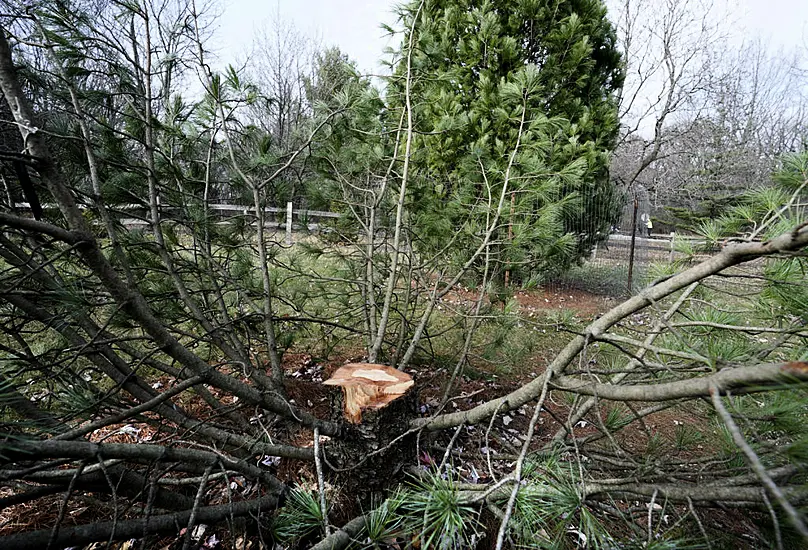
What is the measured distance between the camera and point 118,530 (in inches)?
39.0

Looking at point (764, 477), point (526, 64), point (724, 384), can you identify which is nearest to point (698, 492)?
point (724, 384)

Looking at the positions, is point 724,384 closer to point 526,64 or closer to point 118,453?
point 118,453

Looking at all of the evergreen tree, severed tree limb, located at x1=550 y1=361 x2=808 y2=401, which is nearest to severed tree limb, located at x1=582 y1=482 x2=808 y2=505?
severed tree limb, located at x1=550 y1=361 x2=808 y2=401

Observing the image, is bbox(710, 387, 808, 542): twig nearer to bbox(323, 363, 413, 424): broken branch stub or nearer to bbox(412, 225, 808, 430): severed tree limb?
bbox(412, 225, 808, 430): severed tree limb

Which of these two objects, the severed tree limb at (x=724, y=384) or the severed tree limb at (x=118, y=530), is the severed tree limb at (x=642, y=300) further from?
the severed tree limb at (x=118, y=530)

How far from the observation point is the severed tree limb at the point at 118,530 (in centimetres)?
85

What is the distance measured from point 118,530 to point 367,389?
86 cm

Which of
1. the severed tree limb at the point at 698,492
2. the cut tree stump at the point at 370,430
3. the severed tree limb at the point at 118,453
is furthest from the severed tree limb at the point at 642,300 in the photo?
the severed tree limb at the point at 118,453

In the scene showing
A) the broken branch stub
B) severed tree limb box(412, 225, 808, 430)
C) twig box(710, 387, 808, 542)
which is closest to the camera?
twig box(710, 387, 808, 542)

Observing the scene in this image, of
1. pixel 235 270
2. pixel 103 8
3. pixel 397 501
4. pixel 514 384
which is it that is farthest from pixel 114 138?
pixel 514 384

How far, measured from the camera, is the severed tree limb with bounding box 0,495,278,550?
85 cm

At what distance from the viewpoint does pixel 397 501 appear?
3.21 feet

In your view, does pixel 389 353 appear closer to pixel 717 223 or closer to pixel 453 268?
pixel 453 268

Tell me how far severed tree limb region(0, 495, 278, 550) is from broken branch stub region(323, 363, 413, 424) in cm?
49
